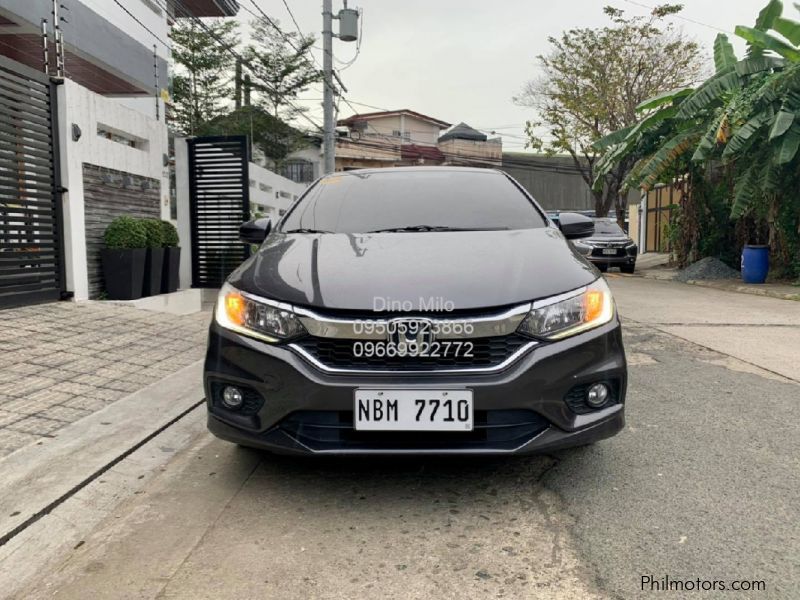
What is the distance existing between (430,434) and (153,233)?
6.81m

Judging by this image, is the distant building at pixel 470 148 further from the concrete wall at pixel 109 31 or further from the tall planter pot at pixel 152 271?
the tall planter pot at pixel 152 271

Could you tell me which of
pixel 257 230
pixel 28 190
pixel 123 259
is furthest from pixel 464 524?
pixel 123 259

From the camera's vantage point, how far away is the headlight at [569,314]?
2.55 meters

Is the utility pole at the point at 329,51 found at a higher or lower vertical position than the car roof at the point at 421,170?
higher

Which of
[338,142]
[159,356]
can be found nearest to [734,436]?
[159,356]

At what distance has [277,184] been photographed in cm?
1464

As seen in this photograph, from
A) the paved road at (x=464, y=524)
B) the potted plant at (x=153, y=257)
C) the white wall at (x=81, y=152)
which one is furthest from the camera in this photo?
the potted plant at (x=153, y=257)

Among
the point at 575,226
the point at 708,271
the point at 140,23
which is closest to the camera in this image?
the point at 575,226

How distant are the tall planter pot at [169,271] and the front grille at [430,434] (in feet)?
22.4

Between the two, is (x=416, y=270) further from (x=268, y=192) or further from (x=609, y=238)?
(x=609, y=238)

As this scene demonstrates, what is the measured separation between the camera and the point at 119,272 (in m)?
7.59

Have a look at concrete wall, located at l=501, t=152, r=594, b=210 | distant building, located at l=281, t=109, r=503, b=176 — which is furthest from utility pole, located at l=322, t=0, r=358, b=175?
concrete wall, located at l=501, t=152, r=594, b=210

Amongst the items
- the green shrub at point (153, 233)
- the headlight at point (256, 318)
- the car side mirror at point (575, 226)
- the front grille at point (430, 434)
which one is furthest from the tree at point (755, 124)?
the headlight at point (256, 318)

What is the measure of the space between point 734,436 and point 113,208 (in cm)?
743
